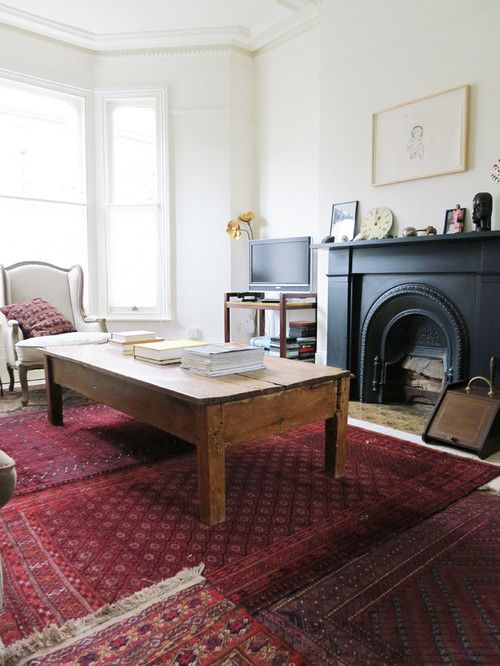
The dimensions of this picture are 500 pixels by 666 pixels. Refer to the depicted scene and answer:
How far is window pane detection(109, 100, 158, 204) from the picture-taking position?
5145 millimetres

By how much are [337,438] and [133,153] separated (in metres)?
4.11

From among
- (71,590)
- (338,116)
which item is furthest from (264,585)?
(338,116)

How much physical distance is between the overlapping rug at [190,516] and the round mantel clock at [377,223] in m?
1.47

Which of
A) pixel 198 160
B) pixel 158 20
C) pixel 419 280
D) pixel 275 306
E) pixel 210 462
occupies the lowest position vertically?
pixel 210 462

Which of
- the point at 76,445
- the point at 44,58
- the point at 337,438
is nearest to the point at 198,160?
the point at 44,58

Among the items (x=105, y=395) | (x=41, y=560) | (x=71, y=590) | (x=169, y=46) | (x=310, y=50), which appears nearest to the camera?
(x=71, y=590)

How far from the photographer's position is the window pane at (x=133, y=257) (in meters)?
5.20

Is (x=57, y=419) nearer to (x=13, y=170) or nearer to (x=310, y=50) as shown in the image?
(x=13, y=170)

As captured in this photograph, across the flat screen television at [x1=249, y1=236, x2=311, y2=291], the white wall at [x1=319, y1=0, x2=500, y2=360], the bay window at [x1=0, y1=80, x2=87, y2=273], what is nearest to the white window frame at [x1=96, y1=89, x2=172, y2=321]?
the bay window at [x1=0, y1=80, x2=87, y2=273]

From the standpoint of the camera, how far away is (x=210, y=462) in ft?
5.64

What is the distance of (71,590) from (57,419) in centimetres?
170

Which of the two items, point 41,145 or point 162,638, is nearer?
point 162,638

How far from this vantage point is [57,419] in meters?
2.97

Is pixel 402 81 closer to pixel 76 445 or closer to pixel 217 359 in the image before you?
pixel 217 359
